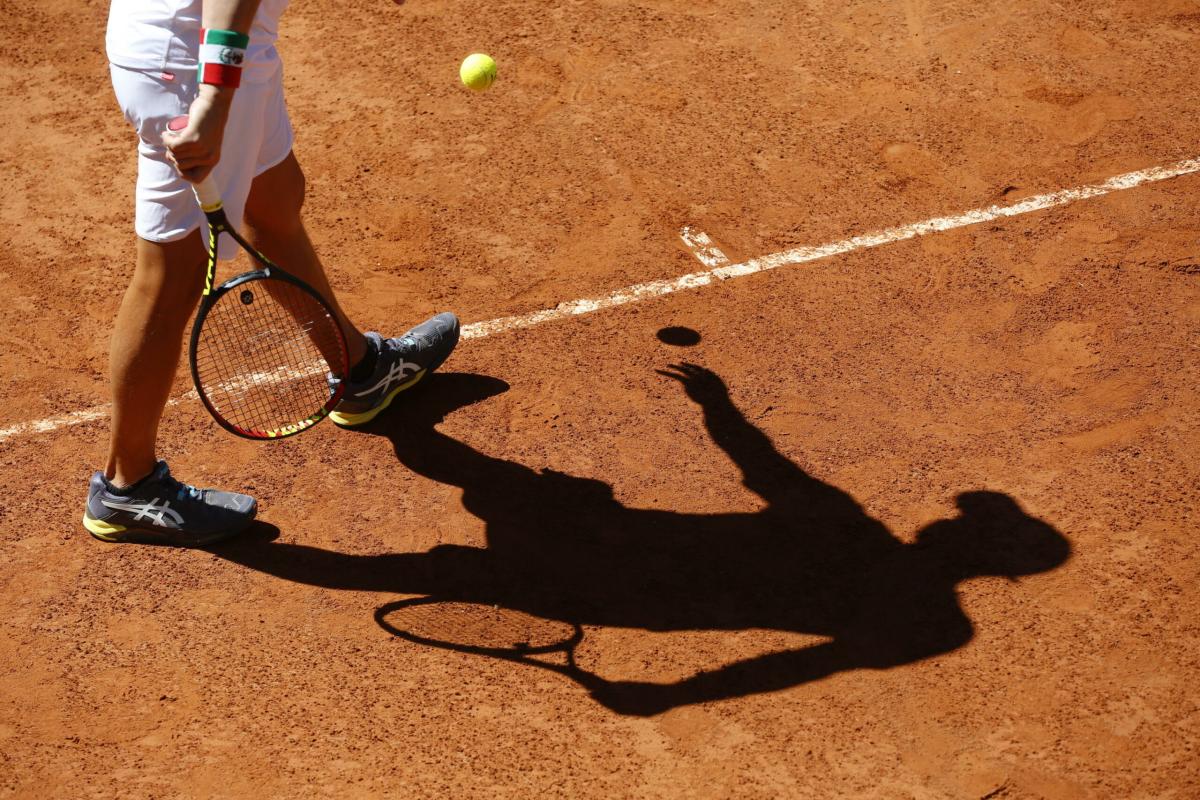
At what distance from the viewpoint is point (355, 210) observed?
5.47 meters

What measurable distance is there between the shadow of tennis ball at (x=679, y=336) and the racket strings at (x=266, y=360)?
129cm

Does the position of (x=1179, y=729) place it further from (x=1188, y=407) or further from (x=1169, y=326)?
(x=1169, y=326)

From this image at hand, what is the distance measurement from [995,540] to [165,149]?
111 inches

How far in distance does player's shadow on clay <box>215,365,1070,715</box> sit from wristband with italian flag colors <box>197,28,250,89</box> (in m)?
1.53

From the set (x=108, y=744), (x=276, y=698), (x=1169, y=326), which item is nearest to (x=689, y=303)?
(x=1169, y=326)

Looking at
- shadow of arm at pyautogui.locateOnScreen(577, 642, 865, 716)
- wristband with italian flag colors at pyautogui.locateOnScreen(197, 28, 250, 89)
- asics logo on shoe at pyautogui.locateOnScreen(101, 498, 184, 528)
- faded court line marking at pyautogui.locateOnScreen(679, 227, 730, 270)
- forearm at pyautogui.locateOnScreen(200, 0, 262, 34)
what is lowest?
shadow of arm at pyautogui.locateOnScreen(577, 642, 865, 716)

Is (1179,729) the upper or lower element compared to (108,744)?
upper

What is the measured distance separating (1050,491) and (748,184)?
2187 millimetres

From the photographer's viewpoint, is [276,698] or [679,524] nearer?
[276,698]

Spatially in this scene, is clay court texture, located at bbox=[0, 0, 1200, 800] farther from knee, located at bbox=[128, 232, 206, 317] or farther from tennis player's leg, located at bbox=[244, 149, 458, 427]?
knee, located at bbox=[128, 232, 206, 317]

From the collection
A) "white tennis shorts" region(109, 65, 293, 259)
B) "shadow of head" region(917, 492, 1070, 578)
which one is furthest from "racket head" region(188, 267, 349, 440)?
"shadow of head" region(917, 492, 1070, 578)

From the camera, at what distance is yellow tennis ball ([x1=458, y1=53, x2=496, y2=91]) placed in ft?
16.9

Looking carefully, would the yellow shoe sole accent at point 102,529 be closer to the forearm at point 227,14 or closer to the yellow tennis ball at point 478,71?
the forearm at point 227,14

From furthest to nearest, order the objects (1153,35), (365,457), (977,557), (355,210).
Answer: (1153,35) → (355,210) → (365,457) → (977,557)
